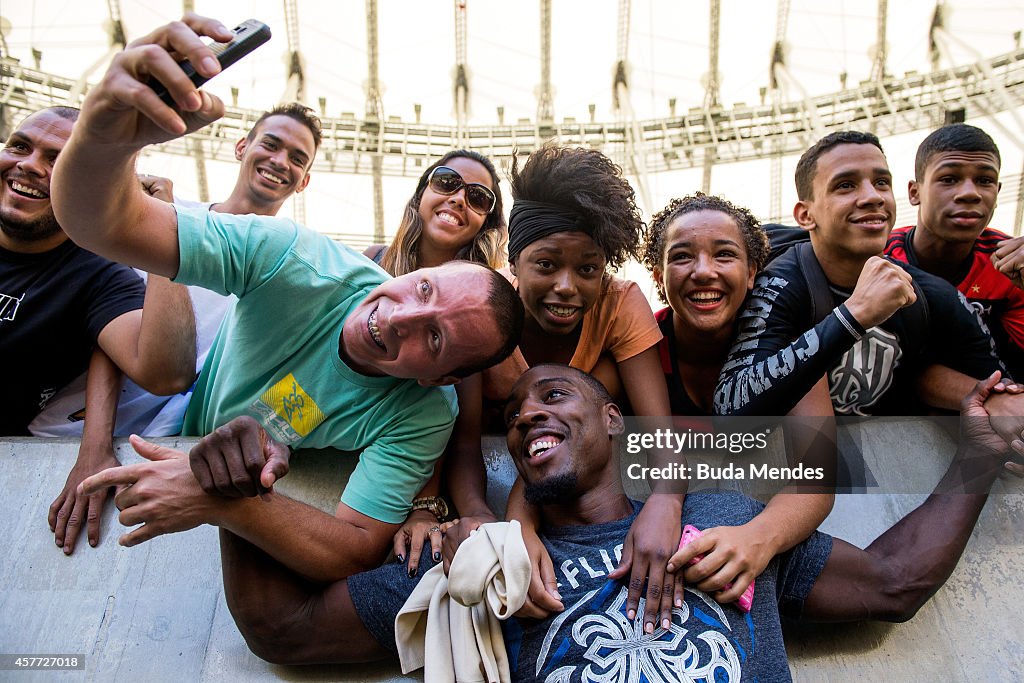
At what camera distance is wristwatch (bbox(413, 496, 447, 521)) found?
2.88 m

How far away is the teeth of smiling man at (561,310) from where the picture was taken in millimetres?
3070

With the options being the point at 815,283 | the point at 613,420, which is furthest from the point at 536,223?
the point at 815,283

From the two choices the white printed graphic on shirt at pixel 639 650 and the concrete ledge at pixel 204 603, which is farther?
the concrete ledge at pixel 204 603

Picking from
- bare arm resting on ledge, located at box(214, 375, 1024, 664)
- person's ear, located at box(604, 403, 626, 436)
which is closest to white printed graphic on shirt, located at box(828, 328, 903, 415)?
bare arm resting on ledge, located at box(214, 375, 1024, 664)

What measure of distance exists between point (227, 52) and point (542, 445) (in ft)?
5.35

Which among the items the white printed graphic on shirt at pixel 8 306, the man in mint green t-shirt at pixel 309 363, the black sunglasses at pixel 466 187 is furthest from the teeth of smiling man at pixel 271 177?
the man in mint green t-shirt at pixel 309 363

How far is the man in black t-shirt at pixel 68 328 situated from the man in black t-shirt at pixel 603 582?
1.02 metres

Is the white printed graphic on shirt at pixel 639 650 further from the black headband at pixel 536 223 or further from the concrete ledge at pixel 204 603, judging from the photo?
the black headband at pixel 536 223

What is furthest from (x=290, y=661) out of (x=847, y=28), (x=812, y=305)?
(x=847, y=28)

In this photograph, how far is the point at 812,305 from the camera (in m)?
3.16

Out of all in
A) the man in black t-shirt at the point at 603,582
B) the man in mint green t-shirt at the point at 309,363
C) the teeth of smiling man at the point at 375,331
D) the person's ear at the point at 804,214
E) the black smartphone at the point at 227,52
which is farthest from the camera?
the person's ear at the point at 804,214

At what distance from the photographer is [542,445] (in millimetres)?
2787

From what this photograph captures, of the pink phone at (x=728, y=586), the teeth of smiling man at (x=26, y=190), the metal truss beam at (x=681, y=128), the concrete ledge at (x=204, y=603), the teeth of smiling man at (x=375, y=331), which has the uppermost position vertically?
the metal truss beam at (x=681, y=128)

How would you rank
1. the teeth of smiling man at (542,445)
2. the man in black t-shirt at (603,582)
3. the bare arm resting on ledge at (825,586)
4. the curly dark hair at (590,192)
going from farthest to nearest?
the curly dark hair at (590,192), the teeth of smiling man at (542,445), the bare arm resting on ledge at (825,586), the man in black t-shirt at (603,582)
